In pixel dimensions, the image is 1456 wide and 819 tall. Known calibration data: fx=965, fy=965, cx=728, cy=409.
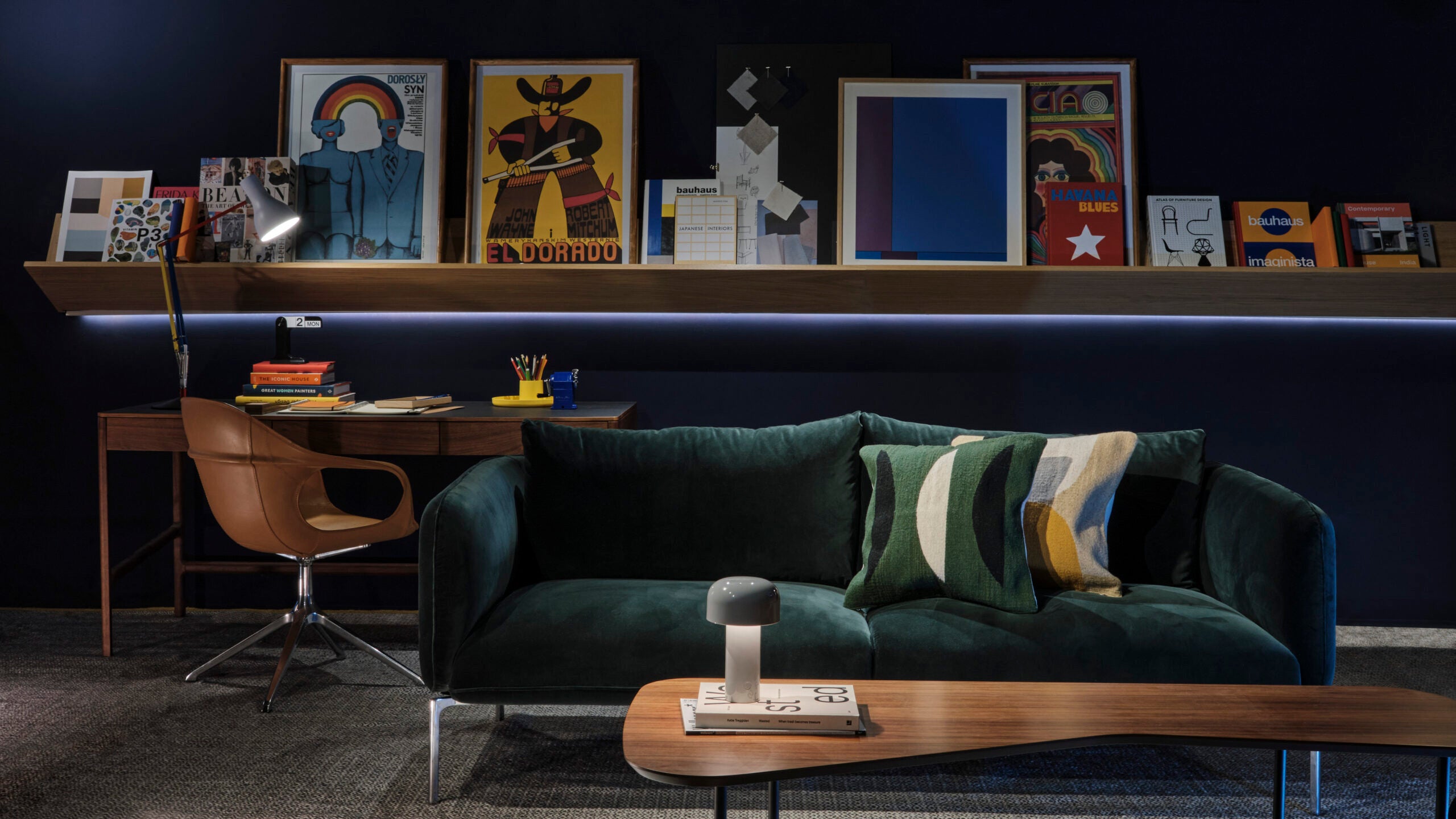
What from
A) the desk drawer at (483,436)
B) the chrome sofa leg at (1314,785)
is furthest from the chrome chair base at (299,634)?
the chrome sofa leg at (1314,785)

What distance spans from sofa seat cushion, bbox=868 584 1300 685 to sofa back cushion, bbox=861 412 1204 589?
0.32 m

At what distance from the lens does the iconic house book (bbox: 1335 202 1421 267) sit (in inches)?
137

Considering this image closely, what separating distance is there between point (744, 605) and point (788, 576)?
115 centimetres

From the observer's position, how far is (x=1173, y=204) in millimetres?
3568

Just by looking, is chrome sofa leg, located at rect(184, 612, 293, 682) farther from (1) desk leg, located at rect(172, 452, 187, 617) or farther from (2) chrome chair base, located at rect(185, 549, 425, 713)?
(1) desk leg, located at rect(172, 452, 187, 617)

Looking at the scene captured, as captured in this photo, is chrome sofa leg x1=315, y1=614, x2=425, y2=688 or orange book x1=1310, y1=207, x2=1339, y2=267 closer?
chrome sofa leg x1=315, y1=614, x2=425, y2=688

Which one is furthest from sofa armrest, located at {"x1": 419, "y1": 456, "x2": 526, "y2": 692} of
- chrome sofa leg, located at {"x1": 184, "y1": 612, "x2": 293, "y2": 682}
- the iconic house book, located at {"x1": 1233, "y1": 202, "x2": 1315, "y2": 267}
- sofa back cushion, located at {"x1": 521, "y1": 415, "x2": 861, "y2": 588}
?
the iconic house book, located at {"x1": 1233, "y1": 202, "x2": 1315, "y2": 267}

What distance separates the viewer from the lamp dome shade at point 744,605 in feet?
5.02

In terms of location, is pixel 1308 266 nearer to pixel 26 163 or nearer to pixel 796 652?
pixel 796 652

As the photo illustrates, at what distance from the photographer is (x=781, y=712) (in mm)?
1566

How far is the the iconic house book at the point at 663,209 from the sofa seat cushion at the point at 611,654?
66.1 inches

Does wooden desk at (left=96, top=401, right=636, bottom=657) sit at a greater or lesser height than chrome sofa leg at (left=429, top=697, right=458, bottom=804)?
greater

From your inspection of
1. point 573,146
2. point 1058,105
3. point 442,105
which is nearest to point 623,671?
point 573,146

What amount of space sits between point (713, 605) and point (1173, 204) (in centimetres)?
284
